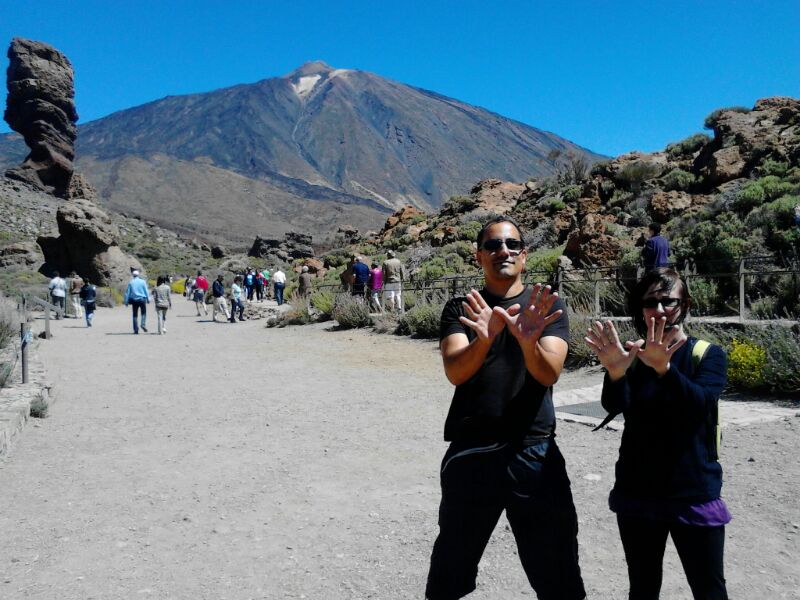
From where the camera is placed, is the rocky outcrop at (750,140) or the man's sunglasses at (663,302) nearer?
the man's sunglasses at (663,302)

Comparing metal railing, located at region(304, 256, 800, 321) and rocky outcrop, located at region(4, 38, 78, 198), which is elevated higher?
rocky outcrop, located at region(4, 38, 78, 198)

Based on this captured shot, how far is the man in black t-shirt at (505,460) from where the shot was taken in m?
2.13

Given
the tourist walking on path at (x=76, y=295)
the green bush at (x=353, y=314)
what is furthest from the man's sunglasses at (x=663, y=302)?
the tourist walking on path at (x=76, y=295)

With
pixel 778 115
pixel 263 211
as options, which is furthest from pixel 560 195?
pixel 263 211

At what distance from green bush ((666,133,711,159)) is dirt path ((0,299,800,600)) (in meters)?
20.7

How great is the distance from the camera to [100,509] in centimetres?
415

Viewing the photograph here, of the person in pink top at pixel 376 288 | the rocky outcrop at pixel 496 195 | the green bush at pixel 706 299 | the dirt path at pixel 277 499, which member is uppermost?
the rocky outcrop at pixel 496 195

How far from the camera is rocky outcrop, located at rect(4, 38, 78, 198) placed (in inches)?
2349

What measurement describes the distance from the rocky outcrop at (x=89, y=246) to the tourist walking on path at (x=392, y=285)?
20.5 m

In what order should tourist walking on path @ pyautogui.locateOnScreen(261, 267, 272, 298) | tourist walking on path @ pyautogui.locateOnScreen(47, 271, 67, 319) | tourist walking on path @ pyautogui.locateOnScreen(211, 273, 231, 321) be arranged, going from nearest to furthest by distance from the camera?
tourist walking on path @ pyautogui.locateOnScreen(211, 273, 231, 321)
tourist walking on path @ pyautogui.locateOnScreen(47, 271, 67, 319)
tourist walking on path @ pyautogui.locateOnScreen(261, 267, 272, 298)

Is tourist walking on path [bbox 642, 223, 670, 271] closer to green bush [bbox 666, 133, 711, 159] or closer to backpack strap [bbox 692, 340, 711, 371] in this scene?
backpack strap [bbox 692, 340, 711, 371]

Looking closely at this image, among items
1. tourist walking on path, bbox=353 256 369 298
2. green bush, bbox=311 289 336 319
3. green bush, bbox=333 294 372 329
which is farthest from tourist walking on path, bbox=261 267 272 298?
green bush, bbox=333 294 372 329

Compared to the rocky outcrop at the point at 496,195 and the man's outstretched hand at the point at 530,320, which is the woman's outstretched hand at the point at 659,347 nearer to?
the man's outstretched hand at the point at 530,320

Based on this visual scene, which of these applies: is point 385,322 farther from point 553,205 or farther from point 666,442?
point 553,205
